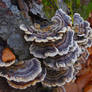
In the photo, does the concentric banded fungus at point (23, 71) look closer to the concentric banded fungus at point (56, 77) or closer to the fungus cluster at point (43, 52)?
the fungus cluster at point (43, 52)

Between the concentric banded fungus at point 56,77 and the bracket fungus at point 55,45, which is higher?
the bracket fungus at point 55,45

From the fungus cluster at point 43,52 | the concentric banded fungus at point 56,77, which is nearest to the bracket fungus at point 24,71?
the fungus cluster at point 43,52

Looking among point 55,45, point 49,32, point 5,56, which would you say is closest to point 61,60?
point 55,45

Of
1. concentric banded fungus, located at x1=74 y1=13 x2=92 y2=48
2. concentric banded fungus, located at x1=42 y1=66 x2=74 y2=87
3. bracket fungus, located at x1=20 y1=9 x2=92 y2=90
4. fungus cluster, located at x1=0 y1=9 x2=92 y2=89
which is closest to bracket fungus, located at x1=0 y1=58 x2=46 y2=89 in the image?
fungus cluster, located at x1=0 y1=9 x2=92 y2=89

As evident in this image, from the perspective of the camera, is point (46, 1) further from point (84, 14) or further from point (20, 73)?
point (84, 14)

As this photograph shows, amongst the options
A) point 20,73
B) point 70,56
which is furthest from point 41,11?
point 20,73

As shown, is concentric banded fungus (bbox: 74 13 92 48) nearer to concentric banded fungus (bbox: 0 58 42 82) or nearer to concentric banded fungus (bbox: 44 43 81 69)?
concentric banded fungus (bbox: 44 43 81 69)

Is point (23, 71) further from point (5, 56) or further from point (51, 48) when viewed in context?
point (51, 48)
